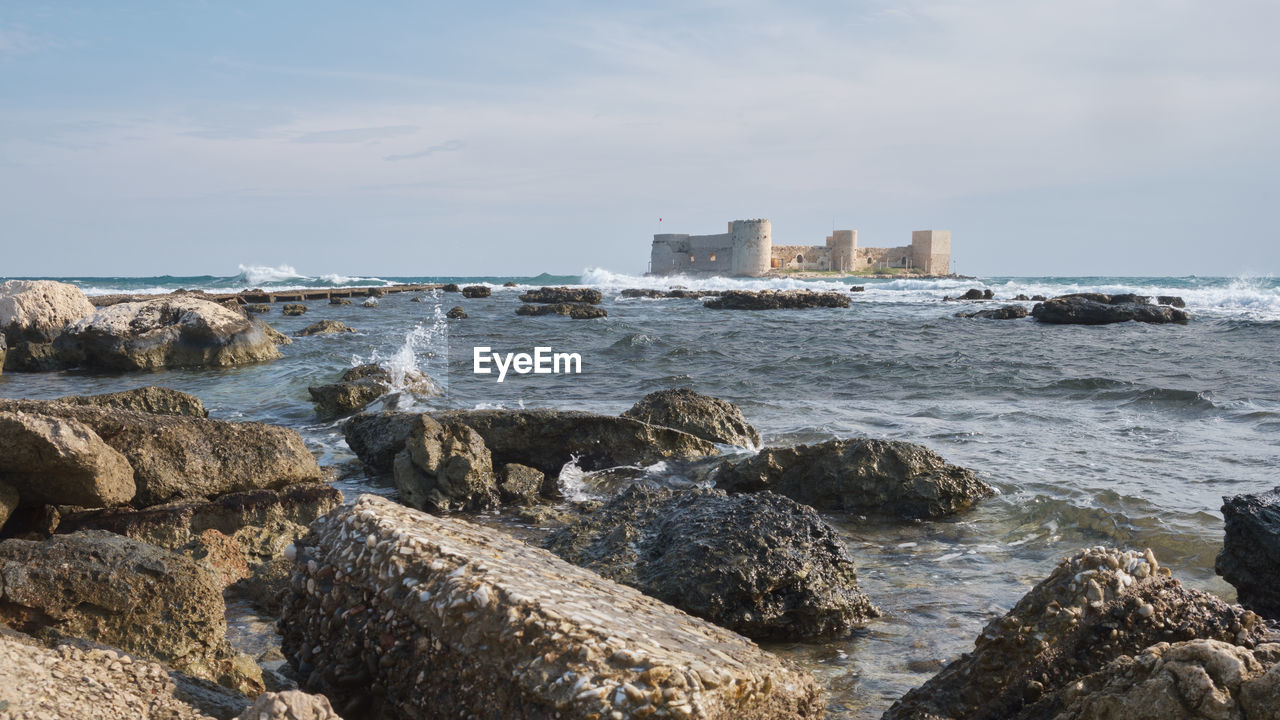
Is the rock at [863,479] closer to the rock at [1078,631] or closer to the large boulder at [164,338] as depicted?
the rock at [1078,631]

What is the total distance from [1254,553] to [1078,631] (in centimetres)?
219

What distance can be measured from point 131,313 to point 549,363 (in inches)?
283

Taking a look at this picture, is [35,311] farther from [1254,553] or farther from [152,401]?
[1254,553]

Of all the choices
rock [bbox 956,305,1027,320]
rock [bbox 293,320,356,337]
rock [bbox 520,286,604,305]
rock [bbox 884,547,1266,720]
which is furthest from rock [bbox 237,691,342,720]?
rock [bbox 520,286,604,305]

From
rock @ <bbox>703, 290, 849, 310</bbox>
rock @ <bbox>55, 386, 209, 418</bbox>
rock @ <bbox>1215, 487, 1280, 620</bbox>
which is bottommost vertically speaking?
rock @ <bbox>1215, 487, 1280, 620</bbox>

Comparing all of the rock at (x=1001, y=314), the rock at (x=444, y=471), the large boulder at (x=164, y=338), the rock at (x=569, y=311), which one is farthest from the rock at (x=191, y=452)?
the rock at (x=1001, y=314)

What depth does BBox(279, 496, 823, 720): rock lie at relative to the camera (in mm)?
2227

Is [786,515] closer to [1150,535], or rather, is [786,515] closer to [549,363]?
[1150,535]

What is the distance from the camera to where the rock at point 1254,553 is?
13.4 feet

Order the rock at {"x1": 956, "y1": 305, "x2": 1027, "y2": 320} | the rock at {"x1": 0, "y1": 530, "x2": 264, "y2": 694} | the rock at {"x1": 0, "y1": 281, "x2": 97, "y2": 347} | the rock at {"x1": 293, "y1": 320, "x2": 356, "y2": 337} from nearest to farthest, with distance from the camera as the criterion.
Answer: the rock at {"x1": 0, "y1": 530, "x2": 264, "y2": 694} < the rock at {"x1": 0, "y1": 281, "x2": 97, "y2": 347} < the rock at {"x1": 293, "y1": 320, "x2": 356, "y2": 337} < the rock at {"x1": 956, "y1": 305, "x2": 1027, "y2": 320}

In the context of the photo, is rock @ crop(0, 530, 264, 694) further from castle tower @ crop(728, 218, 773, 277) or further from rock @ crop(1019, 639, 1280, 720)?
castle tower @ crop(728, 218, 773, 277)

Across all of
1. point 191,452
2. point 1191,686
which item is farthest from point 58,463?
point 1191,686

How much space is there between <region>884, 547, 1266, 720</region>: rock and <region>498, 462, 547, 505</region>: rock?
4.21 meters

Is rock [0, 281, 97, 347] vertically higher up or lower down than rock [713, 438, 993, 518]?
higher up
